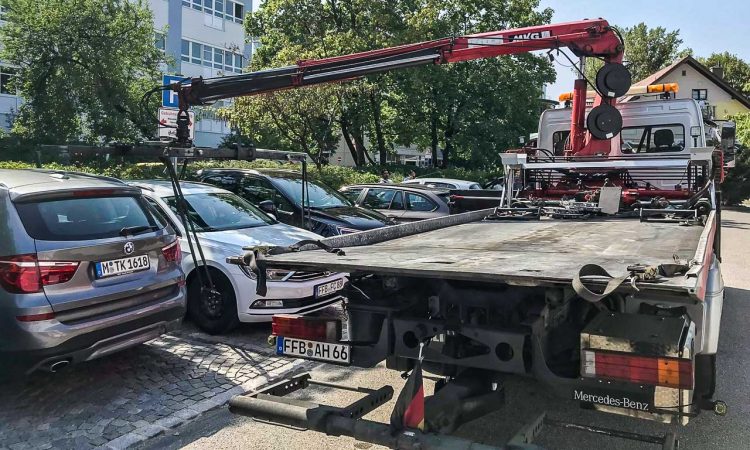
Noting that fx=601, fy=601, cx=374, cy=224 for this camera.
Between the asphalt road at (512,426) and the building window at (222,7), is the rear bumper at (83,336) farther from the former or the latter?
the building window at (222,7)

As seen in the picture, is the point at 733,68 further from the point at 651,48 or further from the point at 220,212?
the point at 220,212

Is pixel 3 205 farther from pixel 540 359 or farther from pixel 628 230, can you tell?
pixel 628 230

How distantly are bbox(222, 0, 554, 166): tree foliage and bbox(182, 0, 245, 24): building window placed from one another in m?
10.5

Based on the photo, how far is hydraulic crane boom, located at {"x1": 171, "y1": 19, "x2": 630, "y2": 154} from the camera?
24.1 ft

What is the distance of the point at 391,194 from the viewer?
12.3 m

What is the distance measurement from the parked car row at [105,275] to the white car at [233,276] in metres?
0.01

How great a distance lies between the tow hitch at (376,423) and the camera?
2.92m

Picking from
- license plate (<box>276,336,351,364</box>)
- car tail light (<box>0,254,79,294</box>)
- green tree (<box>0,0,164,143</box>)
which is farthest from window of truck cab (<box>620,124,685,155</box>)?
green tree (<box>0,0,164,143</box>)

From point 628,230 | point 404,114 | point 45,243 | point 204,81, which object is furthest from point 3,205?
point 404,114

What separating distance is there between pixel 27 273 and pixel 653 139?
7545mm

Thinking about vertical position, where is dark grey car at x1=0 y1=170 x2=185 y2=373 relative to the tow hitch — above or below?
above

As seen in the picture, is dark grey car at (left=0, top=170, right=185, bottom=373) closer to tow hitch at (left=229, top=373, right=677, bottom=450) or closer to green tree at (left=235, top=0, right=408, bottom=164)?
tow hitch at (left=229, top=373, right=677, bottom=450)

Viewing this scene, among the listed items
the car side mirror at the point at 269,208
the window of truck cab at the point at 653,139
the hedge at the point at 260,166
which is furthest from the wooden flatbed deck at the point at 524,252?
the hedge at the point at 260,166

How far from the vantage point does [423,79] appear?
89.4ft
